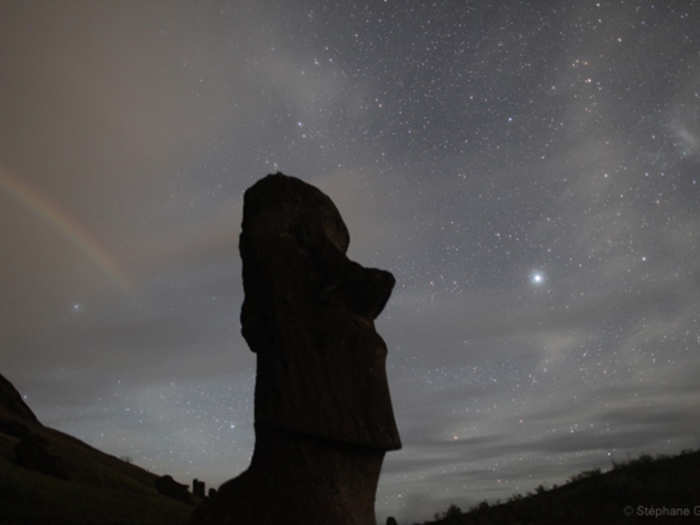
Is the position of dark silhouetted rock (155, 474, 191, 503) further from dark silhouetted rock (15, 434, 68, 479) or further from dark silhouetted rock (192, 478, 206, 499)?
dark silhouetted rock (15, 434, 68, 479)

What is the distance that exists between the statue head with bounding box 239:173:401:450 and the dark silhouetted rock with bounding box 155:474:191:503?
25930 millimetres

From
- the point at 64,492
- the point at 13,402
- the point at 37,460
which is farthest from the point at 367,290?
the point at 13,402

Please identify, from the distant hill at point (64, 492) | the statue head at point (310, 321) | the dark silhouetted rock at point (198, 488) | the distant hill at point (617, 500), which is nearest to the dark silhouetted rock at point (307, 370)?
the statue head at point (310, 321)

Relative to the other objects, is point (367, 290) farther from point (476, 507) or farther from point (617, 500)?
point (476, 507)

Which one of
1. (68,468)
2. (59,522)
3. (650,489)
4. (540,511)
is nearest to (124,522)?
(59,522)

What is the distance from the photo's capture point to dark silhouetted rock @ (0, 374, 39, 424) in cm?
4419

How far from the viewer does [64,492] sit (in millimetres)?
18234

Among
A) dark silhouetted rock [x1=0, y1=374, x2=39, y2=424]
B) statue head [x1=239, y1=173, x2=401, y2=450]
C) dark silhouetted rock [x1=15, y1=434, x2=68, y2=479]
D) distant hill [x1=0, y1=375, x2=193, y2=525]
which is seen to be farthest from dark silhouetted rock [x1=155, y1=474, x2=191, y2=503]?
statue head [x1=239, y1=173, x2=401, y2=450]

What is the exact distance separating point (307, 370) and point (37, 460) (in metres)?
17.4

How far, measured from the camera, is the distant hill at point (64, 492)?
14.8 m

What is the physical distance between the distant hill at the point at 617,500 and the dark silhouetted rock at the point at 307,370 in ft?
40.4

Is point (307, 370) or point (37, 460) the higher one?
point (37, 460)

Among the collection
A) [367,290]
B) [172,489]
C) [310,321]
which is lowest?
[172,489]

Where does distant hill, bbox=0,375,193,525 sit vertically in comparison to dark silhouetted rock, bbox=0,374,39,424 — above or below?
below
